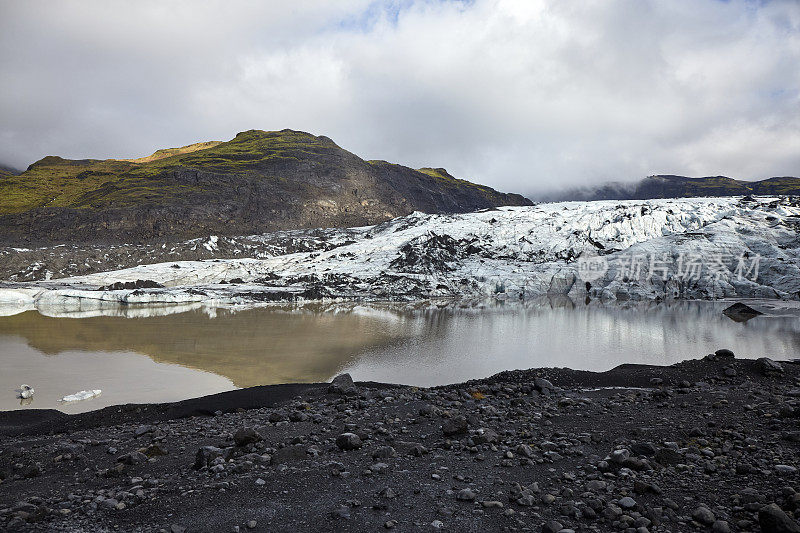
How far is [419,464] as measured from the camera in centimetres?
619

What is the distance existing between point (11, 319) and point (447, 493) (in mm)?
36290

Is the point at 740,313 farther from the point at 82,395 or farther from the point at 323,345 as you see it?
the point at 82,395

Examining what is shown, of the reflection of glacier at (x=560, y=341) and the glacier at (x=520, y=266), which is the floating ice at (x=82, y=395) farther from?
the glacier at (x=520, y=266)

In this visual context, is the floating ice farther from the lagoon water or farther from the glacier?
the glacier

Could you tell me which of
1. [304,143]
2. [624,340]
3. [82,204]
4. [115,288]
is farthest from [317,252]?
[304,143]

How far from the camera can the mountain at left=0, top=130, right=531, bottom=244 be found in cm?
6850

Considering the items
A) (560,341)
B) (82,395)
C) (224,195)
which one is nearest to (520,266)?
(560,341)

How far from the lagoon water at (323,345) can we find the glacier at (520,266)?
27.7ft

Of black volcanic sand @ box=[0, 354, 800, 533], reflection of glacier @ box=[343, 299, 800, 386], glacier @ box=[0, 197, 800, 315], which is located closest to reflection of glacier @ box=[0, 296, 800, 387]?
reflection of glacier @ box=[343, 299, 800, 386]

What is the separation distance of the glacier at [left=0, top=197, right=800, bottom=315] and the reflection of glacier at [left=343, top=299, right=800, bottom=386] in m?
13.2

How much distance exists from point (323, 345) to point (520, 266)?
119 ft

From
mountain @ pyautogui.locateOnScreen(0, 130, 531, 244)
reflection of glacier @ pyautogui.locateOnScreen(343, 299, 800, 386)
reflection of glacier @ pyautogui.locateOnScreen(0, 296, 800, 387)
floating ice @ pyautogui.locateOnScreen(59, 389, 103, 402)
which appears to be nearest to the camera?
floating ice @ pyautogui.locateOnScreen(59, 389, 103, 402)

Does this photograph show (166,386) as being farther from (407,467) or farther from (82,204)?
(82,204)

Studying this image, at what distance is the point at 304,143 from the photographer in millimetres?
110750
